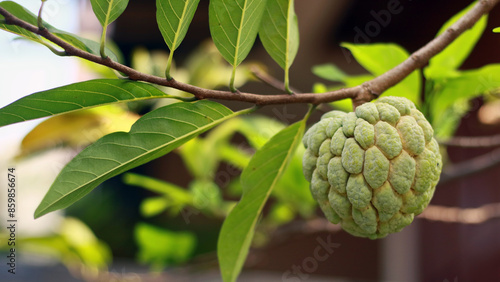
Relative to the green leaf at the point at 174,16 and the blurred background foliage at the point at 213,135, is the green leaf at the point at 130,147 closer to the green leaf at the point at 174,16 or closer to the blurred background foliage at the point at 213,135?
the green leaf at the point at 174,16

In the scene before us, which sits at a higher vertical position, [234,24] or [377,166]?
[234,24]

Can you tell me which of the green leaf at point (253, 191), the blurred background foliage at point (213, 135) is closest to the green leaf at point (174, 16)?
the green leaf at point (253, 191)

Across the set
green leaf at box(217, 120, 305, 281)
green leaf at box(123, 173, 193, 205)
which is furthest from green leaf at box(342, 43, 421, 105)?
green leaf at box(123, 173, 193, 205)

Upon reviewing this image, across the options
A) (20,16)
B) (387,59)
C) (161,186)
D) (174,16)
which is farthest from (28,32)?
(161,186)

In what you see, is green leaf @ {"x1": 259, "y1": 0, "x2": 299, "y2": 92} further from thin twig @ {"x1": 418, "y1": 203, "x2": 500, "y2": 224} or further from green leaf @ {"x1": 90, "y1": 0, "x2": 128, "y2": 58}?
thin twig @ {"x1": 418, "y1": 203, "x2": 500, "y2": 224}

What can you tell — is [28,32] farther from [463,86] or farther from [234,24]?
[463,86]

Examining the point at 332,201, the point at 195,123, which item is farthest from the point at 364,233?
the point at 195,123
